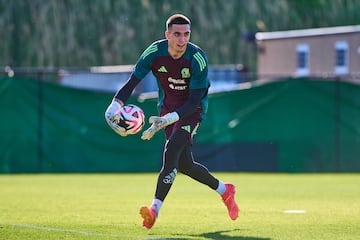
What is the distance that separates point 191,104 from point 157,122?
22.9 inches

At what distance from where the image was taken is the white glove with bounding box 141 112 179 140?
8.15m

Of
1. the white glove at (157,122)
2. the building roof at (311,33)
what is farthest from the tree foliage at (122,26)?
the white glove at (157,122)

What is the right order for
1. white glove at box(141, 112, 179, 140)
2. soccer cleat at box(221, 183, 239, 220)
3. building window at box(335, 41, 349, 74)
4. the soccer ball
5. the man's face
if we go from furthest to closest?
building window at box(335, 41, 349, 74) → soccer cleat at box(221, 183, 239, 220) → the man's face → the soccer ball → white glove at box(141, 112, 179, 140)

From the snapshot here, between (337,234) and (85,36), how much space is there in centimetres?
2757

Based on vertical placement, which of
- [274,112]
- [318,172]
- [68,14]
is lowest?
[318,172]

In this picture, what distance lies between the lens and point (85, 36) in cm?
3488

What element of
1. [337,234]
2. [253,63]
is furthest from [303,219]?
[253,63]

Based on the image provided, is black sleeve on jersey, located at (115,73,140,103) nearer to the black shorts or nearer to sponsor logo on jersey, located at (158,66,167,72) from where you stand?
sponsor logo on jersey, located at (158,66,167,72)

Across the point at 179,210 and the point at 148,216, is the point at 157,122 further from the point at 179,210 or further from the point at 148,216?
the point at 179,210

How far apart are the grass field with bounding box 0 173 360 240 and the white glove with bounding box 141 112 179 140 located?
0.96 meters

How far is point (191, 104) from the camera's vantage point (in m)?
8.71

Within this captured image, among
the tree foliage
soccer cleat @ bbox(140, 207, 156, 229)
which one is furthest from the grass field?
the tree foliage

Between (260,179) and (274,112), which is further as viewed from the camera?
(274,112)

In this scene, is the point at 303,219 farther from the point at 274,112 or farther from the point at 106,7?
the point at 106,7
